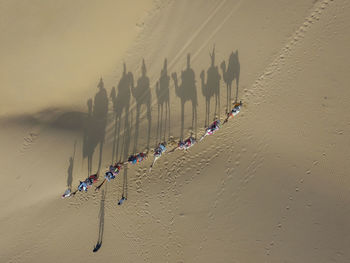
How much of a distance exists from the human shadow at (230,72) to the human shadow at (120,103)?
385cm

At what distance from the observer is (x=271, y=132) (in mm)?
8922

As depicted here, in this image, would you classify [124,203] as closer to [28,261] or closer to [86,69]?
[28,261]

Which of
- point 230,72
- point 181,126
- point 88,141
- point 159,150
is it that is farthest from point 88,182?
point 230,72

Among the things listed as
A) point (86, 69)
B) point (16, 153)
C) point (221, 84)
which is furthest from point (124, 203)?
point (221, 84)

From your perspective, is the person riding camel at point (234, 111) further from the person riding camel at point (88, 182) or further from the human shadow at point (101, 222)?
the human shadow at point (101, 222)

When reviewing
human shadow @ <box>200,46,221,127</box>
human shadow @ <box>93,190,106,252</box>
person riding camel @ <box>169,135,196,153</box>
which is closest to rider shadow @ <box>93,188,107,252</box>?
human shadow @ <box>93,190,106,252</box>

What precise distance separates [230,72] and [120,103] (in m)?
4.71

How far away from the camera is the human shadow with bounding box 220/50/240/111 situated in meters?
8.77

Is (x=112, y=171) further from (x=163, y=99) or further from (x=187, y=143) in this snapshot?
(x=163, y=99)

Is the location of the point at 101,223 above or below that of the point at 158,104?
below

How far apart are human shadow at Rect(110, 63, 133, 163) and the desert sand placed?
59 millimetres

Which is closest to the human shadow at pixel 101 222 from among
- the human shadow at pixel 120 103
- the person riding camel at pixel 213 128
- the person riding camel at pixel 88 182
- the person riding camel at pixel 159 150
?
the person riding camel at pixel 88 182

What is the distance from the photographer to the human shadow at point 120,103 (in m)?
8.94

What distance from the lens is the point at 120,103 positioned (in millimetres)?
9055
